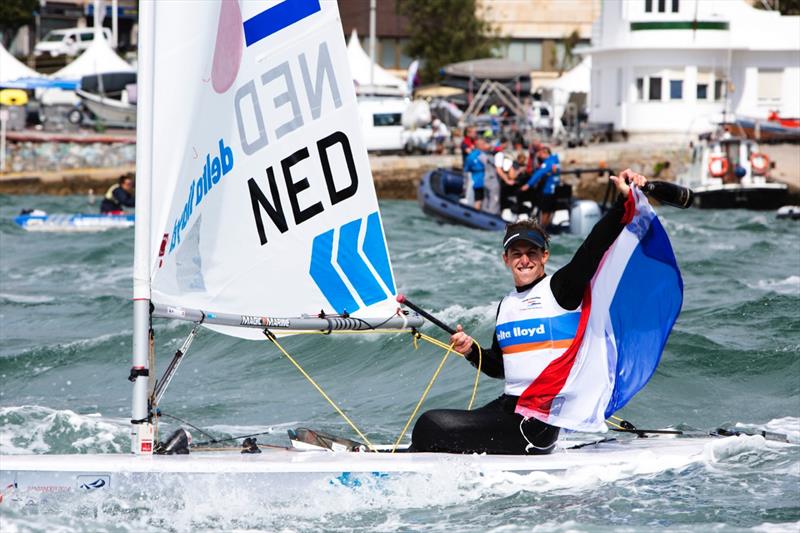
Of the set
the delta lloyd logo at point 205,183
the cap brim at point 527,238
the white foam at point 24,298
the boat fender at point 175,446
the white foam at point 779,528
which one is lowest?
the white foam at point 24,298

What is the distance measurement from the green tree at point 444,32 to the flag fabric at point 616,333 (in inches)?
1304

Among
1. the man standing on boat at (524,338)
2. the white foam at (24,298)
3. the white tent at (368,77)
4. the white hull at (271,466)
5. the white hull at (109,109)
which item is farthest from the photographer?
the white tent at (368,77)

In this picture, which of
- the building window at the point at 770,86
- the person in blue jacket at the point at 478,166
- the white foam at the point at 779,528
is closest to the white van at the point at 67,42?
the building window at the point at 770,86

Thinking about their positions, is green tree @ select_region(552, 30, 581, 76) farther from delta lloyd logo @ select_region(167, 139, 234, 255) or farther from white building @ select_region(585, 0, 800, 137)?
delta lloyd logo @ select_region(167, 139, 234, 255)

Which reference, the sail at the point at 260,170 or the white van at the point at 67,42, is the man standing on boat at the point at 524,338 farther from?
the white van at the point at 67,42

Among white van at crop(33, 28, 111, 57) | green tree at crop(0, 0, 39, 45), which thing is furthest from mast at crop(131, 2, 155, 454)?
green tree at crop(0, 0, 39, 45)

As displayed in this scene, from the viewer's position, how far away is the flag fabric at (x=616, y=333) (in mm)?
5047

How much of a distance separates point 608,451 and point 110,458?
2.05m

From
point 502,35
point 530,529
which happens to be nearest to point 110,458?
point 530,529

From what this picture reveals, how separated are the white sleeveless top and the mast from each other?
1.39 meters

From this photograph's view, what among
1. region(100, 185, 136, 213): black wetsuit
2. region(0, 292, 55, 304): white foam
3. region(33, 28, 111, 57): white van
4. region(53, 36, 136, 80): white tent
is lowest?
region(0, 292, 55, 304): white foam

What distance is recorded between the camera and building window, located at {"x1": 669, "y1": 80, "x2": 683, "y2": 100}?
2827 cm

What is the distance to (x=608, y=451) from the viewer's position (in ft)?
17.7

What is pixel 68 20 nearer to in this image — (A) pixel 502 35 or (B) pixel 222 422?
(A) pixel 502 35
